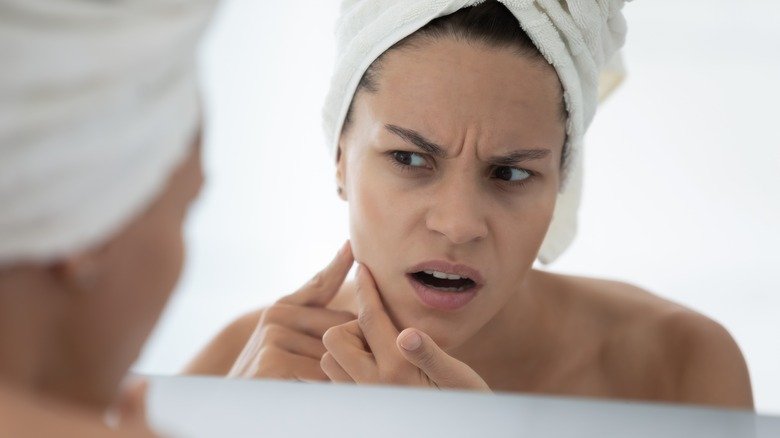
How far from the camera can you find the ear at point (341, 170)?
123cm

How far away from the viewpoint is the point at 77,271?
57cm

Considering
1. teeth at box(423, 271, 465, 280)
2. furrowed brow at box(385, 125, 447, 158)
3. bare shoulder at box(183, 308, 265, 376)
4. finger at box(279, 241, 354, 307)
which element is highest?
furrowed brow at box(385, 125, 447, 158)

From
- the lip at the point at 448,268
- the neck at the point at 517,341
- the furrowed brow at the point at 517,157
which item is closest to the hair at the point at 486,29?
the furrowed brow at the point at 517,157

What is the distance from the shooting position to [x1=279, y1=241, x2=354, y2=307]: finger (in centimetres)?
123

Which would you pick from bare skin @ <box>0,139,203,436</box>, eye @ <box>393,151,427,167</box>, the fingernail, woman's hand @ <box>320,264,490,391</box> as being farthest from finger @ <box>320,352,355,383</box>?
bare skin @ <box>0,139,203,436</box>

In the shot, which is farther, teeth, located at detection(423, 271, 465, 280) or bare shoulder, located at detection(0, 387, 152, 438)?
teeth, located at detection(423, 271, 465, 280)

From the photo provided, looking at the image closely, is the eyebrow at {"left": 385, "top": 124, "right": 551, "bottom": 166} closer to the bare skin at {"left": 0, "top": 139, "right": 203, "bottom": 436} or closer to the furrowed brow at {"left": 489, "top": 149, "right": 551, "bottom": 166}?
the furrowed brow at {"left": 489, "top": 149, "right": 551, "bottom": 166}

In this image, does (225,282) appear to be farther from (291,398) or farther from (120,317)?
(120,317)

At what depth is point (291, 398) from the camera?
4.10ft

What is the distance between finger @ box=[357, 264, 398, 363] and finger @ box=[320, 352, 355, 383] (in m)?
0.05

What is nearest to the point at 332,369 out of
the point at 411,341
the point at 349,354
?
the point at 349,354

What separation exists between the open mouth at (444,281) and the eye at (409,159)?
0.13m

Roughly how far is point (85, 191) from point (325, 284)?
0.70 m

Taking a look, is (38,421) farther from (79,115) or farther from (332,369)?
(332,369)
